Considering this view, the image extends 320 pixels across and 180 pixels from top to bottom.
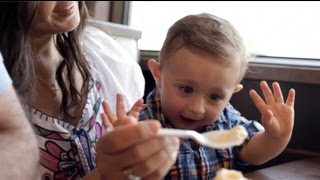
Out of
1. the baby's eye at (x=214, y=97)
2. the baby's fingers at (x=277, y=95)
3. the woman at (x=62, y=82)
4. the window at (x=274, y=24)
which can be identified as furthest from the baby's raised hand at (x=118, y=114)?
the window at (x=274, y=24)

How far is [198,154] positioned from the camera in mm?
964

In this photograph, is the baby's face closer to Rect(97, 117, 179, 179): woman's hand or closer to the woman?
the woman

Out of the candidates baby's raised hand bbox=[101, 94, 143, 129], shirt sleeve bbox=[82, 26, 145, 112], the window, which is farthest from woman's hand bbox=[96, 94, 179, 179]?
the window

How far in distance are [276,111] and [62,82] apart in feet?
1.66

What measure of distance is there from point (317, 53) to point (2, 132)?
889 millimetres

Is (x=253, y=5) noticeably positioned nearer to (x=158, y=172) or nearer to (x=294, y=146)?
(x=294, y=146)

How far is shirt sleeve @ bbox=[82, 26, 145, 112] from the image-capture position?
3.95ft

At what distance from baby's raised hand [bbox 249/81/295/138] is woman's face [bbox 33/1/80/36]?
39 cm

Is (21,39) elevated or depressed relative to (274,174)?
elevated

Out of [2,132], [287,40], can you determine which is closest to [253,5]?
[287,40]

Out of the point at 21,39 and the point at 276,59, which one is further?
the point at 276,59

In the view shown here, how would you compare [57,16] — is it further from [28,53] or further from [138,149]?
[138,149]

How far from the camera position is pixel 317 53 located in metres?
1.32

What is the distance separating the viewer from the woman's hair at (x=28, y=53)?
34.6 inches
